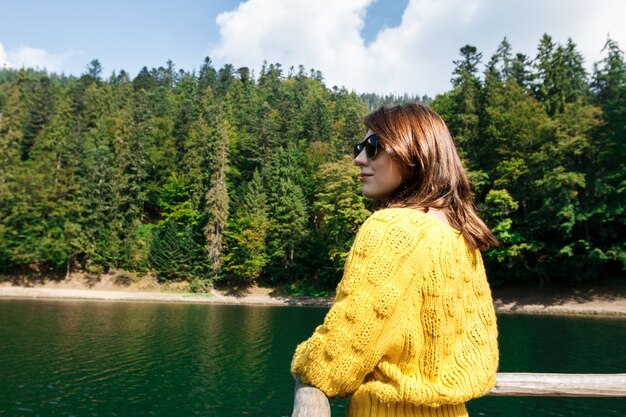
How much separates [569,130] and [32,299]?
3992 cm

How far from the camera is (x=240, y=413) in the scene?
32.4ft

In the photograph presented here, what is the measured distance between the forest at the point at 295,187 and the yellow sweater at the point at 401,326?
94.1 feet

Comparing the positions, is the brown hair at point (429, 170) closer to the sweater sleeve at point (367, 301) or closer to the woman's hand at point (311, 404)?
the sweater sleeve at point (367, 301)

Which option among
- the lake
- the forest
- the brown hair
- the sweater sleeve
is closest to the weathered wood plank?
the brown hair

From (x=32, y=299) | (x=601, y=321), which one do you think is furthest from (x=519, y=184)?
(x=32, y=299)

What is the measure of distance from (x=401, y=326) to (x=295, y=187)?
127ft

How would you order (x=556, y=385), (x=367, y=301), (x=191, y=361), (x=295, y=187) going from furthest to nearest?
(x=295, y=187)
(x=191, y=361)
(x=556, y=385)
(x=367, y=301)

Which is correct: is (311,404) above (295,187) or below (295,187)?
below

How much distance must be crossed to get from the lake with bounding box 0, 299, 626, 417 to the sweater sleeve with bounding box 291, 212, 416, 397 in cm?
955

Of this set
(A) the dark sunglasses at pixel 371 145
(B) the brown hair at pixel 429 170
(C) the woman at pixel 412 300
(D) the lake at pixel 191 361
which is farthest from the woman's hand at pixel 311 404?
(D) the lake at pixel 191 361

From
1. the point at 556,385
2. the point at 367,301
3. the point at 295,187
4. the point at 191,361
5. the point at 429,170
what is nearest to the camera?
the point at 367,301

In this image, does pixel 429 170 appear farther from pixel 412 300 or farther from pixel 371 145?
pixel 412 300

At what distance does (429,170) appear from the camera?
142 centimetres

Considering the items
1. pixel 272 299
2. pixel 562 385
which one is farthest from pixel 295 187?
pixel 562 385
